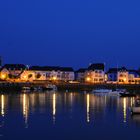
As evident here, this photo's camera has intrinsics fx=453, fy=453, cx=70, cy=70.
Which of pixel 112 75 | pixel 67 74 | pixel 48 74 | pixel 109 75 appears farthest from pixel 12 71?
pixel 112 75

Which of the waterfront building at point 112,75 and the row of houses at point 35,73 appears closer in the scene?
the row of houses at point 35,73

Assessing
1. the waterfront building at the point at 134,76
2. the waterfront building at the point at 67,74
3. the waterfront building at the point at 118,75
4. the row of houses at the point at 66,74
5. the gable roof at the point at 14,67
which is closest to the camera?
the row of houses at the point at 66,74

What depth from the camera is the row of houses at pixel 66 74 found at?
167375 millimetres

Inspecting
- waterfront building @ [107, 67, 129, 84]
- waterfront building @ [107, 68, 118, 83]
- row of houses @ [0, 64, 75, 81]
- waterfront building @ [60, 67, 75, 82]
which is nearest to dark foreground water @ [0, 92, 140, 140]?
row of houses @ [0, 64, 75, 81]

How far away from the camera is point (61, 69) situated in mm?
177125

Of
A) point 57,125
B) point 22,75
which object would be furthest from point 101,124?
point 22,75

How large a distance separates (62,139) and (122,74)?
141 m

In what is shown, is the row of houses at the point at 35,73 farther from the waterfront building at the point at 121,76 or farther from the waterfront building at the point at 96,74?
the waterfront building at the point at 121,76

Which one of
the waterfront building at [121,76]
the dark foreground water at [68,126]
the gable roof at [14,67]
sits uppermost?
the gable roof at [14,67]

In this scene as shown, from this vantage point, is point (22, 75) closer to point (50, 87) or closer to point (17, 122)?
point (50, 87)

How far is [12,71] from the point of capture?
171125 mm

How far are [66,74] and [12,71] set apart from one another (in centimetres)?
2107

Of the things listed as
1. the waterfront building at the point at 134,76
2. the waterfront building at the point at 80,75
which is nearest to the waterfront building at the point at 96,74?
the waterfront building at the point at 80,75

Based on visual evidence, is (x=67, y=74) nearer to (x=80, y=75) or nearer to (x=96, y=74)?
(x=80, y=75)
